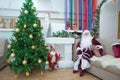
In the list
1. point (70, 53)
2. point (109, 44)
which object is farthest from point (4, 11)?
point (109, 44)

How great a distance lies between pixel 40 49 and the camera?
3342mm

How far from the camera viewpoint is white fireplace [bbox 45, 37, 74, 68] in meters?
4.06

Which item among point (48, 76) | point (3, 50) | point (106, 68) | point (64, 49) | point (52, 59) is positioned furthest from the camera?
point (64, 49)

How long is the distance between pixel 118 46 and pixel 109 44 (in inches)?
14.8

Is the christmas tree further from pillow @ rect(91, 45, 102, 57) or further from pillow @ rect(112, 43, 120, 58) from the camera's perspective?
pillow @ rect(112, 43, 120, 58)

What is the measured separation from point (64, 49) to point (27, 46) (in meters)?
1.15

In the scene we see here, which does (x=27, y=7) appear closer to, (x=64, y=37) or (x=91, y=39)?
(x=64, y=37)

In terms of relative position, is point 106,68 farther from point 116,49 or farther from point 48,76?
point 48,76

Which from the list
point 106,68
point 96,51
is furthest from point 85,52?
point 106,68

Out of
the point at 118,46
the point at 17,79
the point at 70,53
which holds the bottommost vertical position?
the point at 17,79

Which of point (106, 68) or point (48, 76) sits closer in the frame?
point (106, 68)

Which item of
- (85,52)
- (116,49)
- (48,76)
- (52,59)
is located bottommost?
(48,76)

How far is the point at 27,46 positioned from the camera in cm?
335

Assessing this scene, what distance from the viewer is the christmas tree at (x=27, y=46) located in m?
3.22
